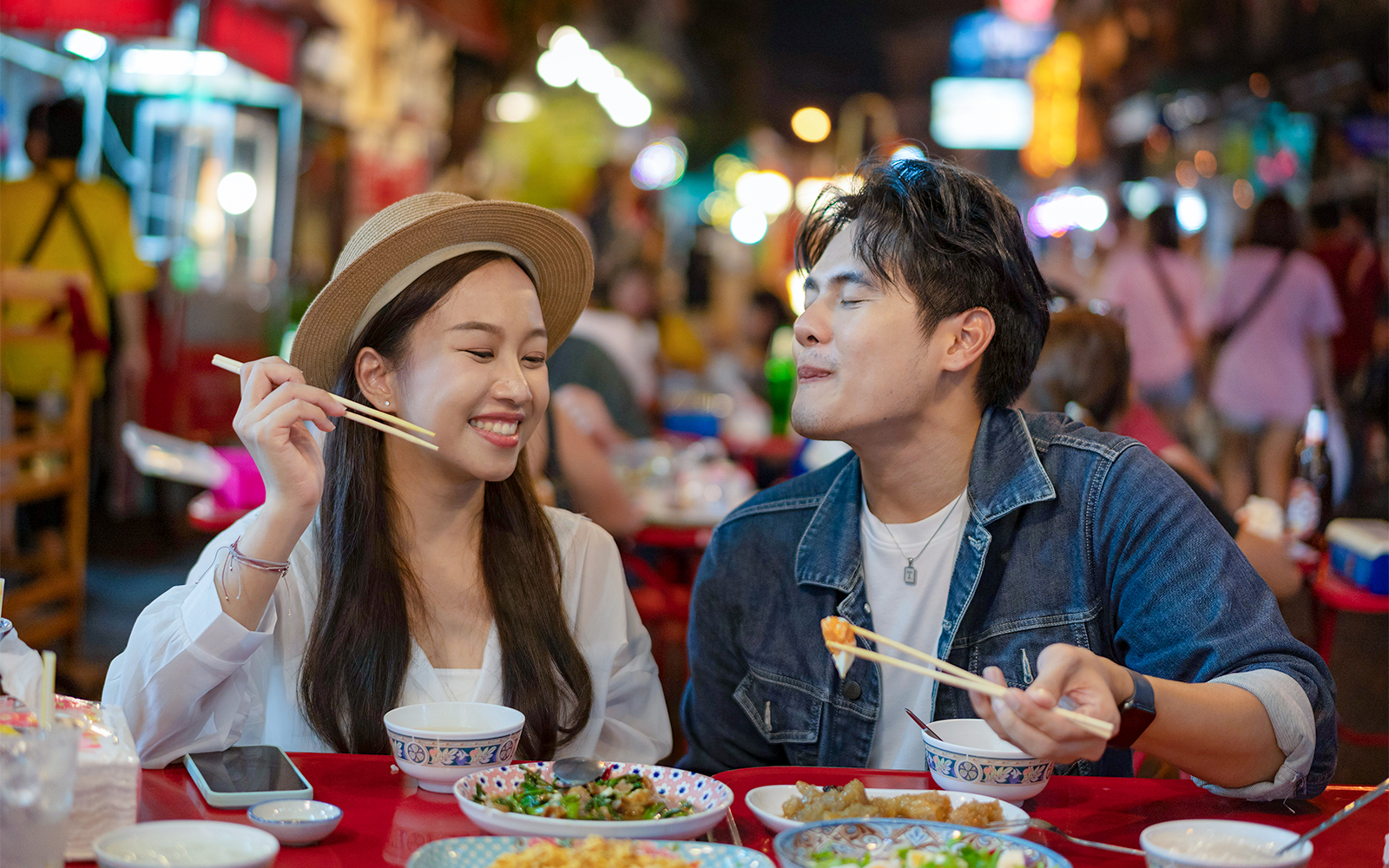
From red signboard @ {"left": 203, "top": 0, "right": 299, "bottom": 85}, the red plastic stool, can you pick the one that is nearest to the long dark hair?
the red plastic stool

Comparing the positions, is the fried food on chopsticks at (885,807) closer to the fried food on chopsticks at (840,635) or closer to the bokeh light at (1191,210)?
the fried food on chopsticks at (840,635)

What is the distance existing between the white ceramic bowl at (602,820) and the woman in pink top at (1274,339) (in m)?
6.64

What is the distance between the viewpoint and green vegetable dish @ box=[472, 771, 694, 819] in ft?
4.97

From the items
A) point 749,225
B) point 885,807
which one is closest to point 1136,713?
point 885,807

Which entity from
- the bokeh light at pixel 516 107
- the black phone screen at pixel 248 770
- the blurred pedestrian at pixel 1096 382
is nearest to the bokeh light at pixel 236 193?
the bokeh light at pixel 516 107

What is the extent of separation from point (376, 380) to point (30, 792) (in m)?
1.16

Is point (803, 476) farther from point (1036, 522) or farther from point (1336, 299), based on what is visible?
point (1336, 299)

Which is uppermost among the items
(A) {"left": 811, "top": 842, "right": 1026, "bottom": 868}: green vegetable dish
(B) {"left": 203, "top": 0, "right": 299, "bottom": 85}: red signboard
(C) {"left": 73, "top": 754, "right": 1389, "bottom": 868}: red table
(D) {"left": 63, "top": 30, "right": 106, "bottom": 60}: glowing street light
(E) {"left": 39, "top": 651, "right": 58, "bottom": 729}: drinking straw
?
(B) {"left": 203, "top": 0, "right": 299, "bottom": 85}: red signboard

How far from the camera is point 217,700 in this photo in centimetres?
187

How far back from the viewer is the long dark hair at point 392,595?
2043mm

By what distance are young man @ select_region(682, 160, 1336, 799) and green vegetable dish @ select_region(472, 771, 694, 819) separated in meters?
0.75

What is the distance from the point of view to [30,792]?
1204 millimetres

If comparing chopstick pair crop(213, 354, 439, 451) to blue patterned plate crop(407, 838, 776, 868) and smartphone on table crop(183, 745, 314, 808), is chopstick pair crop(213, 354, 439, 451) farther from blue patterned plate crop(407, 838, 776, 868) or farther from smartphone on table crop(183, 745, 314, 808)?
blue patterned plate crop(407, 838, 776, 868)

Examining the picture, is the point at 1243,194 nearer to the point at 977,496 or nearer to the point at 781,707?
the point at 977,496
